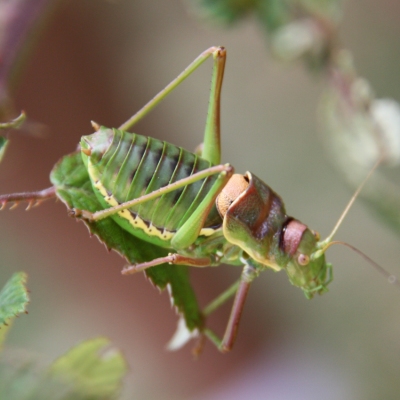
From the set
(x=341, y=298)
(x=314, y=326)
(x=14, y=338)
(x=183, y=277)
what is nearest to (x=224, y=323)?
(x=314, y=326)

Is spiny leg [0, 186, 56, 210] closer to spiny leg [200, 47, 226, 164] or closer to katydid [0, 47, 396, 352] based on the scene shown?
katydid [0, 47, 396, 352]

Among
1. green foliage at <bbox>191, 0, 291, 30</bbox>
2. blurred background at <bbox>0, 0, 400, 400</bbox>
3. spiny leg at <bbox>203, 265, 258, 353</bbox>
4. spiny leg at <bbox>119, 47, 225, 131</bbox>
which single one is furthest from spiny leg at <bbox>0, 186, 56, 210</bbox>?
blurred background at <bbox>0, 0, 400, 400</bbox>

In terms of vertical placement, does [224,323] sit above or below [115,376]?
below

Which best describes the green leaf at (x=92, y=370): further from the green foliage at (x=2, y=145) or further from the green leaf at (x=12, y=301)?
the green foliage at (x=2, y=145)

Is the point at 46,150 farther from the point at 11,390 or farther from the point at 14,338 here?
the point at 11,390

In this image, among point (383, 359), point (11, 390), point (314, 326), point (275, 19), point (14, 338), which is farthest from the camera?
point (314, 326)

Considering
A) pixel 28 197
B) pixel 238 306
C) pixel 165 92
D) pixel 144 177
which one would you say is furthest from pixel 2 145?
pixel 238 306
